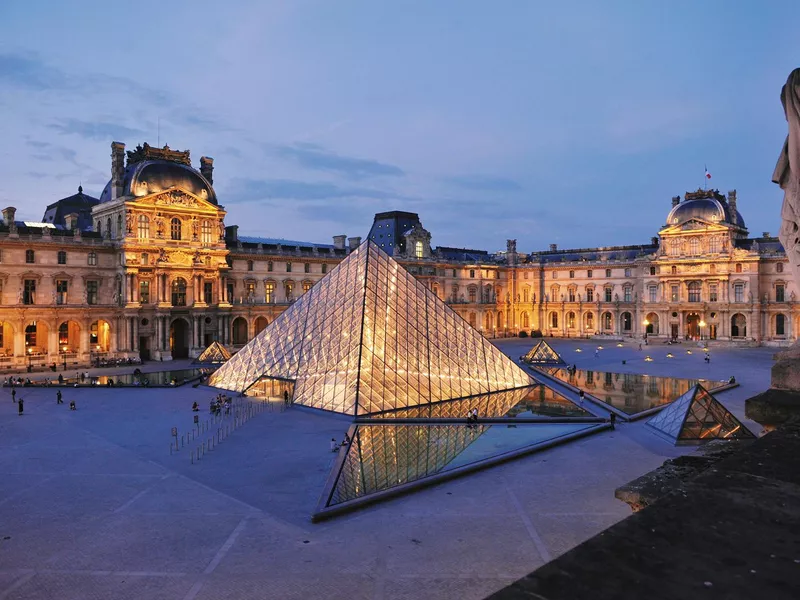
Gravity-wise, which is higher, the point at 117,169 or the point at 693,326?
the point at 117,169

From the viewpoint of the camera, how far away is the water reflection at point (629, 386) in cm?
2594

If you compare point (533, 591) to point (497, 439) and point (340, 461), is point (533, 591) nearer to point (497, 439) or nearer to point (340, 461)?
point (340, 461)

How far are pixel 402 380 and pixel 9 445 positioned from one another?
45.0ft

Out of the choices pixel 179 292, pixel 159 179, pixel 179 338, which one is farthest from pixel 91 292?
pixel 159 179

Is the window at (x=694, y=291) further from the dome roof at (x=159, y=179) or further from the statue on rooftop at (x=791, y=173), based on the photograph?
the statue on rooftop at (x=791, y=173)

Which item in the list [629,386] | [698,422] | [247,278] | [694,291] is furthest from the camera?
[694,291]

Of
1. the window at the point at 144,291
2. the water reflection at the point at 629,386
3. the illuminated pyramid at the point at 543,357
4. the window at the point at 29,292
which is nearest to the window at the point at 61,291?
the window at the point at 29,292

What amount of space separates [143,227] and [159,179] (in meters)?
3.67

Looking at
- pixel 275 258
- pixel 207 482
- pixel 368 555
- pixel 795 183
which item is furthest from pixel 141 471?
pixel 275 258

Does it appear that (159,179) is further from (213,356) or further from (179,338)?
(213,356)

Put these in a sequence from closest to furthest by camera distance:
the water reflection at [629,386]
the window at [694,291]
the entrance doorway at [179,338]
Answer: the water reflection at [629,386], the entrance doorway at [179,338], the window at [694,291]

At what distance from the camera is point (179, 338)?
151 ft

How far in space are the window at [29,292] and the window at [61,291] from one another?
1.33 metres

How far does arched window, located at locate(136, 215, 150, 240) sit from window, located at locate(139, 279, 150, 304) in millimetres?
3105
